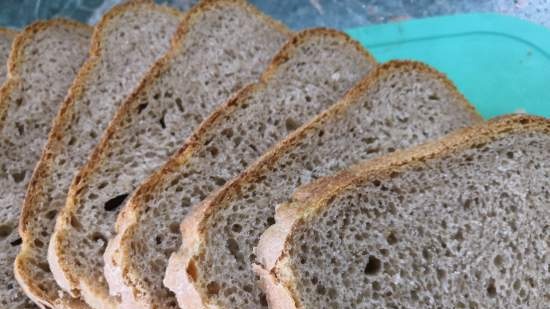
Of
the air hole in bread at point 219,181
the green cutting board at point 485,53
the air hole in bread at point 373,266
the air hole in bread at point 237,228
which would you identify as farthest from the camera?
the green cutting board at point 485,53

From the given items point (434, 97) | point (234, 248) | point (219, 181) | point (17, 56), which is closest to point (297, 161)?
point (219, 181)

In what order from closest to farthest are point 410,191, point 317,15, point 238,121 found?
point 410,191
point 238,121
point 317,15

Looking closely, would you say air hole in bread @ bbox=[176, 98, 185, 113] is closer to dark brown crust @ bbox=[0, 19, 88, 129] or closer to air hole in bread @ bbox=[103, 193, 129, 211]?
air hole in bread @ bbox=[103, 193, 129, 211]

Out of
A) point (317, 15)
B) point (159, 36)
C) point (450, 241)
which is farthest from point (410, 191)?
point (317, 15)

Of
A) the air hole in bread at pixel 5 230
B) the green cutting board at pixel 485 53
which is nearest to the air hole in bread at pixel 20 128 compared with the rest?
the air hole in bread at pixel 5 230

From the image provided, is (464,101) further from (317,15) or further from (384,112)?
(317,15)

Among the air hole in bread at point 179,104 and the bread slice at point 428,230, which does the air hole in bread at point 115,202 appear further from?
the bread slice at point 428,230

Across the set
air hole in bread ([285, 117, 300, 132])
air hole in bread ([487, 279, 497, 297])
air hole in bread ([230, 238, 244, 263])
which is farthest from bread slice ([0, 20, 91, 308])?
air hole in bread ([487, 279, 497, 297])
